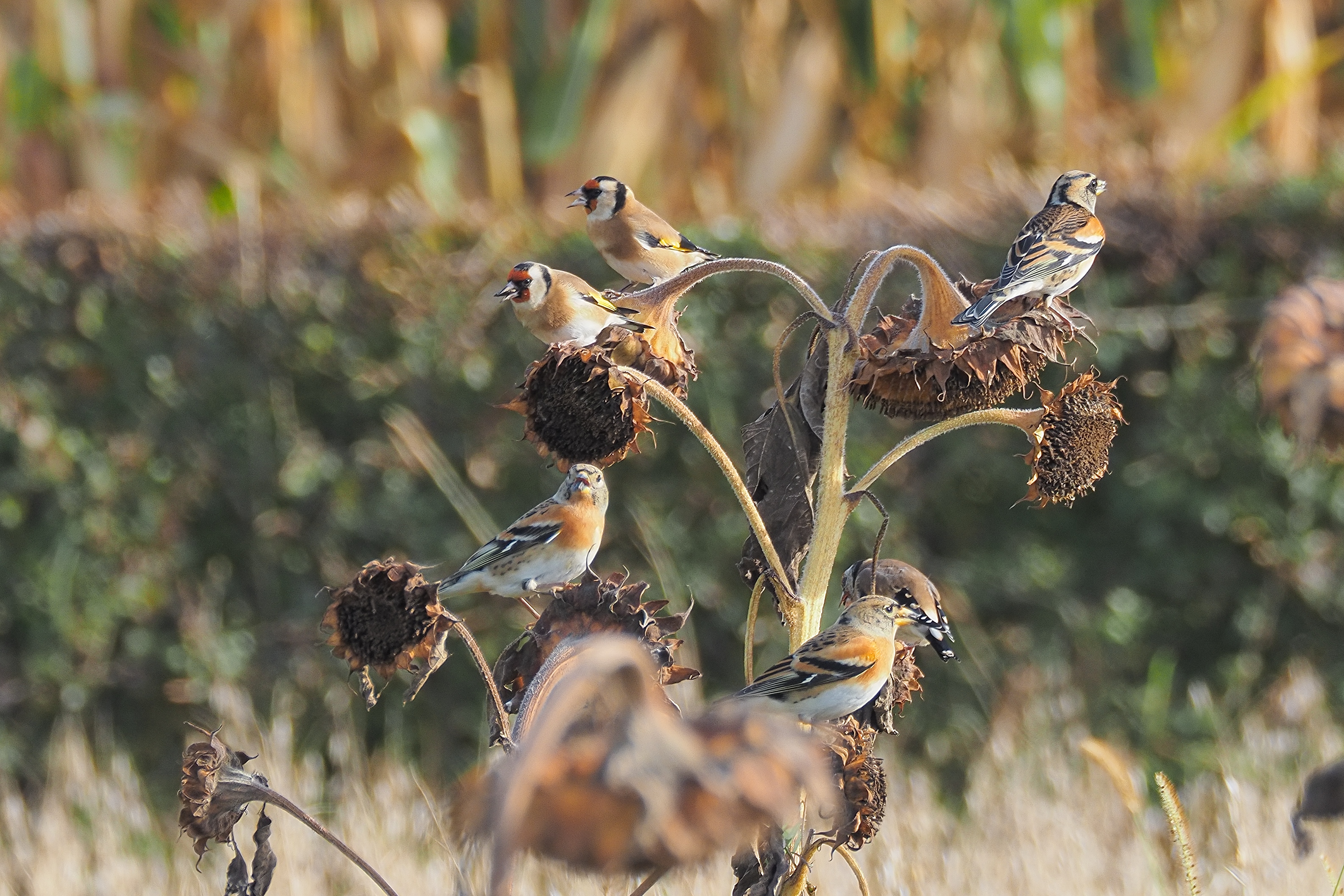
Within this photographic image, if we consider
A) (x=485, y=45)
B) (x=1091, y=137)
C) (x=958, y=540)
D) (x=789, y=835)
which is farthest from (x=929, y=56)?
(x=789, y=835)

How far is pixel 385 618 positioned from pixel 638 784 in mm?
916

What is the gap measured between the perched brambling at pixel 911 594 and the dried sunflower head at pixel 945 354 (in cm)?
25

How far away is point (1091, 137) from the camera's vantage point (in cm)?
849

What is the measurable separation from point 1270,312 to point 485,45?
804 centimetres

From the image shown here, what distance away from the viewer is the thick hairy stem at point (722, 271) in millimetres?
1683

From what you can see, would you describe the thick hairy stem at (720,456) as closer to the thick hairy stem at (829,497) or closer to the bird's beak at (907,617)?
the thick hairy stem at (829,497)

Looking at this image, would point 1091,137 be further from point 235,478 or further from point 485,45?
point 235,478

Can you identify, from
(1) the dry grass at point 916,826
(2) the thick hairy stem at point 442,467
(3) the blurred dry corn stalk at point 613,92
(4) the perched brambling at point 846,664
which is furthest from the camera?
(3) the blurred dry corn stalk at point 613,92

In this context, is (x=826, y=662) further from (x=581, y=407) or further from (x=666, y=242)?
(x=666, y=242)

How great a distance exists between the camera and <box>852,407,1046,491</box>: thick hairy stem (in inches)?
67.2

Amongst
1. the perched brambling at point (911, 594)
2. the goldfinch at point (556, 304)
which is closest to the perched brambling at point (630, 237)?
the goldfinch at point (556, 304)

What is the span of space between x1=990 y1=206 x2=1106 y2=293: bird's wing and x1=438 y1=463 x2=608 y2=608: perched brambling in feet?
2.99

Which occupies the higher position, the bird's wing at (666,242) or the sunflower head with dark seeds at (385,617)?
the sunflower head with dark seeds at (385,617)

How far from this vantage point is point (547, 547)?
2764mm
